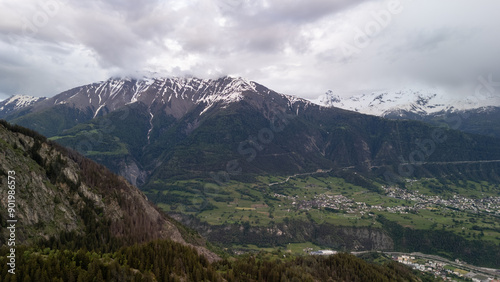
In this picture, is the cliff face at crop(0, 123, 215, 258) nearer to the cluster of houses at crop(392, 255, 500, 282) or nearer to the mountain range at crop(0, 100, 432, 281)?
the mountain range at crop(0, 100, 432, 281)

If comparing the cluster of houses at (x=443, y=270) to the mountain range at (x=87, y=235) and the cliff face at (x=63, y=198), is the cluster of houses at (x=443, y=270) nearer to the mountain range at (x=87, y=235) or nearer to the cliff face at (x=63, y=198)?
the mountain range at (x=87, y=235)

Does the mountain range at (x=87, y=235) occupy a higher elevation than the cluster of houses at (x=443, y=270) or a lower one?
higher

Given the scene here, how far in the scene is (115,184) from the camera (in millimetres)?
122250

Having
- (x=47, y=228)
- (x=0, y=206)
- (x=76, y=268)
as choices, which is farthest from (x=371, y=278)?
(x=0, y=206)

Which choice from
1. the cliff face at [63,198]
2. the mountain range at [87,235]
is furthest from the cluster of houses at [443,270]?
the cliff face at [63,198]

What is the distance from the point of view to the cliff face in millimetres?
75000

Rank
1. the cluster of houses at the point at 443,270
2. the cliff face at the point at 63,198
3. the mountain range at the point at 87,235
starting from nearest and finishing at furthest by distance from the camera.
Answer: the mountain range at the point at 87,235 → the cliff face at the point at 63,198 → the cluster of houses at the point at 443,270

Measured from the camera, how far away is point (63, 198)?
298ft

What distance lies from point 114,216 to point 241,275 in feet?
175

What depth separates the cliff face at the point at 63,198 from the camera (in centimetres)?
7500

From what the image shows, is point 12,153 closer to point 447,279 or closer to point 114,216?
point 114,216

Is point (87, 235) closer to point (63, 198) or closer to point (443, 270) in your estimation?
point (63, 198)

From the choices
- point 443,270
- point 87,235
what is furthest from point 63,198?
point 443,270

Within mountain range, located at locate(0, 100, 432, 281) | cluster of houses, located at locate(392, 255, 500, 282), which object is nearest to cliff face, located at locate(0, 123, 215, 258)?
mountain range, located at locate(0, 100, 432, 281)
